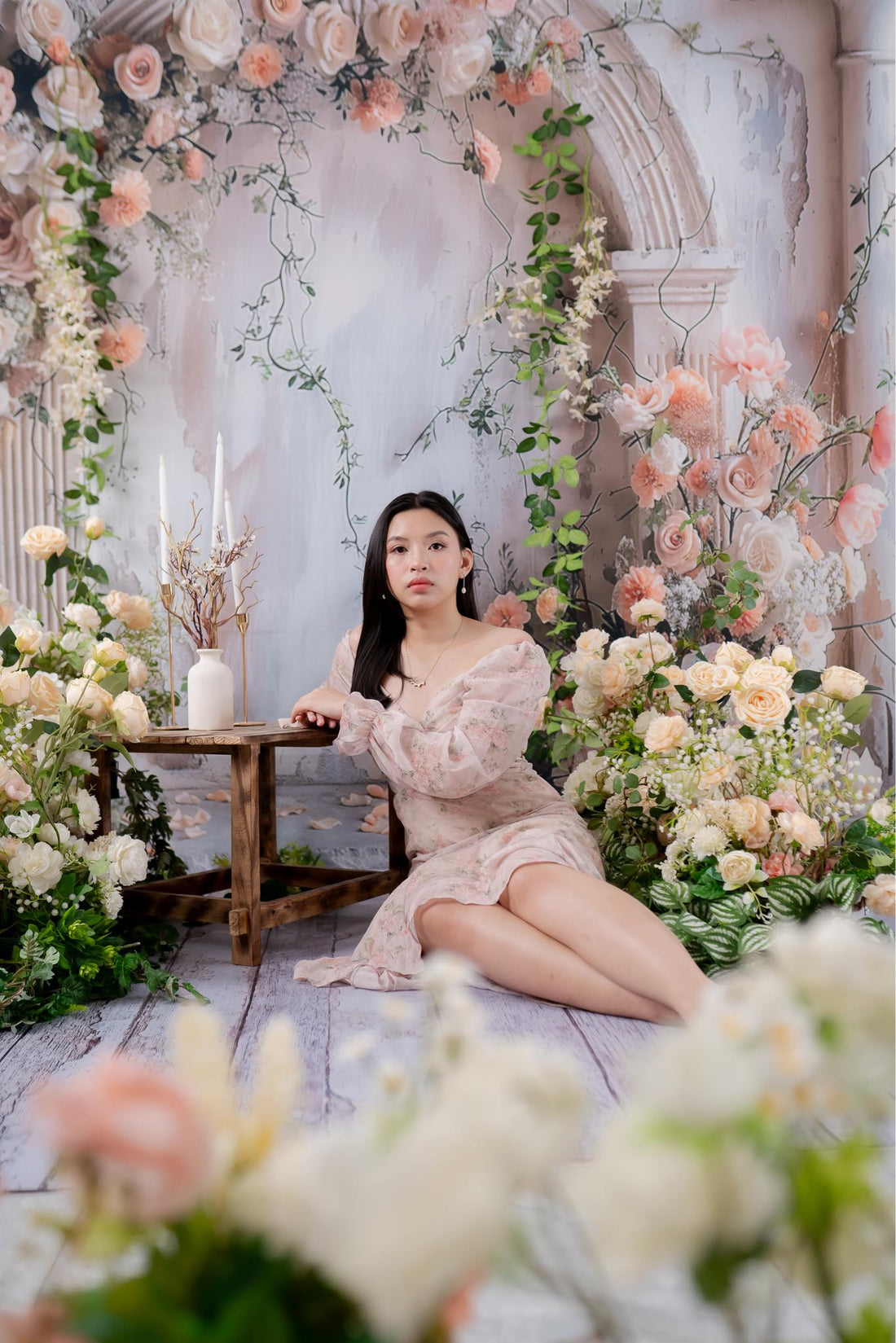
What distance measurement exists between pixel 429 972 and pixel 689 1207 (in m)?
0.17

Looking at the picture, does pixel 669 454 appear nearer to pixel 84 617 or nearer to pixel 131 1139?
pixel 84 617

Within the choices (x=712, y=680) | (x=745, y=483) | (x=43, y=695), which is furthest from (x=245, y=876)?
(x=745, y=483)

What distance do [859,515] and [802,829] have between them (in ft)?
4.07

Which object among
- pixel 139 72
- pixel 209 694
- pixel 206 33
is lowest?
pixel 209 694

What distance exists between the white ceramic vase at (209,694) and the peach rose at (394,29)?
73.2 inches

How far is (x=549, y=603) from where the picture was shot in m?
3.14

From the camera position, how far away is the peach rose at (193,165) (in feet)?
10.4

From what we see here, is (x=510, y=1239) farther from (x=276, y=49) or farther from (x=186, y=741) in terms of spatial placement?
(x=276, y=49)

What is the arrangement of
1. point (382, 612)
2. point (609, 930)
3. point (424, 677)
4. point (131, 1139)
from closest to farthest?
point (131, 1139) < point (609, 930) < point (424, 677) < point (382, 612)

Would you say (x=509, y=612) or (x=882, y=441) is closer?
(x=882, y=441)

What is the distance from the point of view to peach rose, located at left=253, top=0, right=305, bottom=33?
3123 mm

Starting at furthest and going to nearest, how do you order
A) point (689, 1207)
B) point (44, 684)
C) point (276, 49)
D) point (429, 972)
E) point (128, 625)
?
point (276, 49) → point (128, 625) → point (44, 684) → point (429, 972) → point (689, 1207)

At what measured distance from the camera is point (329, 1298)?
1.71 ft

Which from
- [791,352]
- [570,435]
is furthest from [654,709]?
[791,352]
